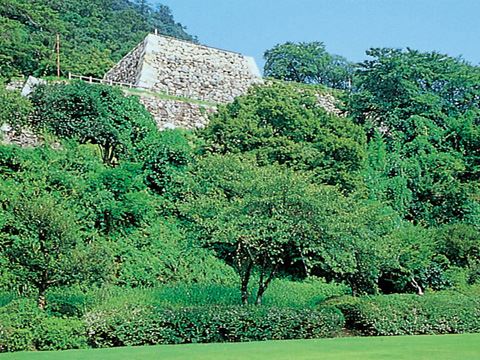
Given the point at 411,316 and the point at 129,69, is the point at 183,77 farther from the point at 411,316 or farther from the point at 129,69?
the point at 411,316

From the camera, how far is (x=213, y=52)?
3547 cm

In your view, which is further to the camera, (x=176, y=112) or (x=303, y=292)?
(x=176, y=112)

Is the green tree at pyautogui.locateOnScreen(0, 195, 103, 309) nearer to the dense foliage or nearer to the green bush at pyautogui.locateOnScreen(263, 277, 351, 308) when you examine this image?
the green bush at pyautogui.locateOnScreen(263, 277, 351, 308)

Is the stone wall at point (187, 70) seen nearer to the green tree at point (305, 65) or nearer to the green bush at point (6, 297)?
the green tree at point (305, 65)

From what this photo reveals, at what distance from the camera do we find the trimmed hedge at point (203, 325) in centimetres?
1159

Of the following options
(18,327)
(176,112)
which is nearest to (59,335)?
(18,327)

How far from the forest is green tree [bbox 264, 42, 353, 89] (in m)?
17.4

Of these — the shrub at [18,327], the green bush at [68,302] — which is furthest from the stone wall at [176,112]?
the shrub at [18,327]

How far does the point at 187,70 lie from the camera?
1303 inches

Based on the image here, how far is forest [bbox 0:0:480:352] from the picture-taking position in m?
12.8

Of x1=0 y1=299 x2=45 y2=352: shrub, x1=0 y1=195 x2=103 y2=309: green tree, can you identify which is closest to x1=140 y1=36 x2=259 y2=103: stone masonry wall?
x1=0 y1=195 x2=103 y2=309: green tree

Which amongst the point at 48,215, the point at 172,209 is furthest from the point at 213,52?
the point at 48,215

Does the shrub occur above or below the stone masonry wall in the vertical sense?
below

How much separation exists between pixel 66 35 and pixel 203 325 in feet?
108
